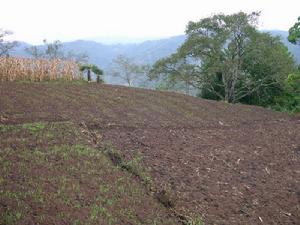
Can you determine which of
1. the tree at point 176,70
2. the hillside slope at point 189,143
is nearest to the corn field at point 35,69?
the hillside slope at point 189,143

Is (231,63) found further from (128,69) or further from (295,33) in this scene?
(128,69)

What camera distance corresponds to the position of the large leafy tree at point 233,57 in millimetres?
24359

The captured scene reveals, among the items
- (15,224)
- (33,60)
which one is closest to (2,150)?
(15,224)

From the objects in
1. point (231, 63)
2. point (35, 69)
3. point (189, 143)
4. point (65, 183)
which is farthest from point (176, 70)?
point (65, 183)

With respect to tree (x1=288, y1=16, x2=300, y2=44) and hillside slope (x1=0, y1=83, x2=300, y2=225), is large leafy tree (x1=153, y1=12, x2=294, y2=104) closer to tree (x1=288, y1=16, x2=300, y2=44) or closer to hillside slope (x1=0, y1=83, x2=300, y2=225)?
tree (x1=288, y1=16, x2=300, y2=44)

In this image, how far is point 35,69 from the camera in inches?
639

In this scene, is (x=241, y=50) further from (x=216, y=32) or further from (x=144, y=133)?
(x=144, y=133)

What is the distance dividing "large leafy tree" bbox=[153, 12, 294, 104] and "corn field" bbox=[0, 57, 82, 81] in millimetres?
9691

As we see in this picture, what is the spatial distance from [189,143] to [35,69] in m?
9.29

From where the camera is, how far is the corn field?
51.0 ft

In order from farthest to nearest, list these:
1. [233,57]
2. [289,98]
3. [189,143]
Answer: [289,98] < [233,57] < [189,143]

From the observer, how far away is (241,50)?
25094mm

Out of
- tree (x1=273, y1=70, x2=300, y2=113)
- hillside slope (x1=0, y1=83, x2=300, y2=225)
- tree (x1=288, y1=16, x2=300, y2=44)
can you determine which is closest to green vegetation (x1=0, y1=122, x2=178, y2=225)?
hillside slope (x1=0, y1=83, x2=300, y2=225)

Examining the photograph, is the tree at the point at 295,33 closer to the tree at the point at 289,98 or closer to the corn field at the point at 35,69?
the tree at the point at 289,98
